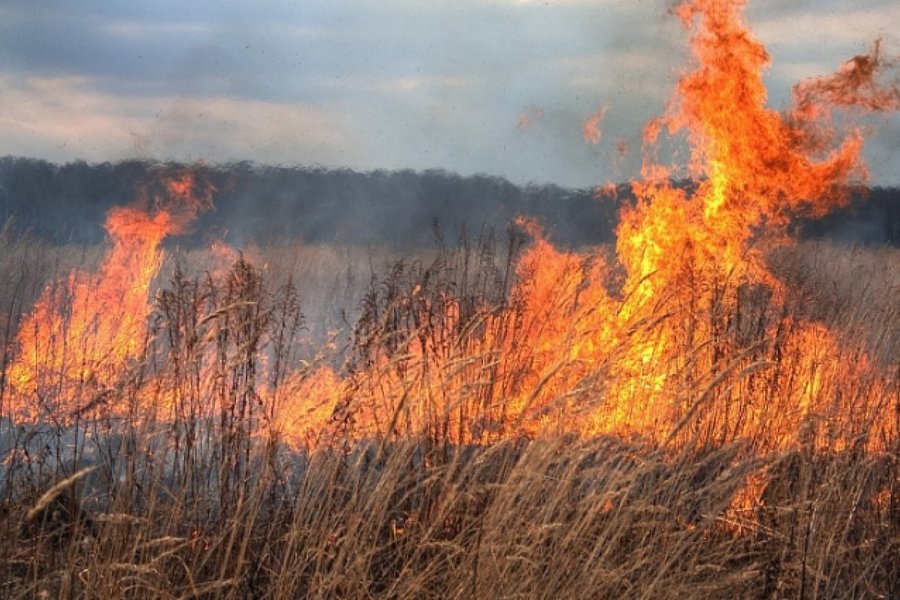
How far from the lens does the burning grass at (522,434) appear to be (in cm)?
374

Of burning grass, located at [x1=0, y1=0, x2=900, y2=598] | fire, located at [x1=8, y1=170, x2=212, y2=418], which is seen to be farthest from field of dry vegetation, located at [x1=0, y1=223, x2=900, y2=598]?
fire, located at [x1=8, y1=170, x2=212, y2=418]

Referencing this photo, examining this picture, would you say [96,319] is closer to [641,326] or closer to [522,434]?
[522,434]

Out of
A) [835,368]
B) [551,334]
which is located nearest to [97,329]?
[551,334]

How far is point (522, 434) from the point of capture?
18.6 ft

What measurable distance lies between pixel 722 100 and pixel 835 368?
3131mm

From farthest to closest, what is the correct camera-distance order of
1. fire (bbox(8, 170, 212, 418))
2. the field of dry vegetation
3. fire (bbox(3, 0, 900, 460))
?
1. fire (bbox(8, 170, 212, 418))
2. fire (bbox(3, 0, 900, 460))
3. the field of dry vegetation

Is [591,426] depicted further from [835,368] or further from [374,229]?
[374,229]

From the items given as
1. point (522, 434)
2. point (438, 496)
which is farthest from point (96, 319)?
point (438, 496)

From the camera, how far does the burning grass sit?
12.3ft

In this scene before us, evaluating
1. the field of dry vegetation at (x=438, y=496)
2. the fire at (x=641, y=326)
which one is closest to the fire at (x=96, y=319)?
the fire at (x=641, y=326)

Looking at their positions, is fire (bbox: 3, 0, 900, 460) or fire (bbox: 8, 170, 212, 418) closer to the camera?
fire (bbox: 3, 0, 900, 460)

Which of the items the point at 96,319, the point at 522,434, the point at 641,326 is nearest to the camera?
the point at 641,326

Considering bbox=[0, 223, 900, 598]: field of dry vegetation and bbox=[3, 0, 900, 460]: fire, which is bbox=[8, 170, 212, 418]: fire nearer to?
bbox=[3, 0, 900, 460]: fire

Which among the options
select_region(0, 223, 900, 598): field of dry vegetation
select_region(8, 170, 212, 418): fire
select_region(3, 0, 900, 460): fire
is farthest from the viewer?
select_region(8, 170, 212, 418): fire
